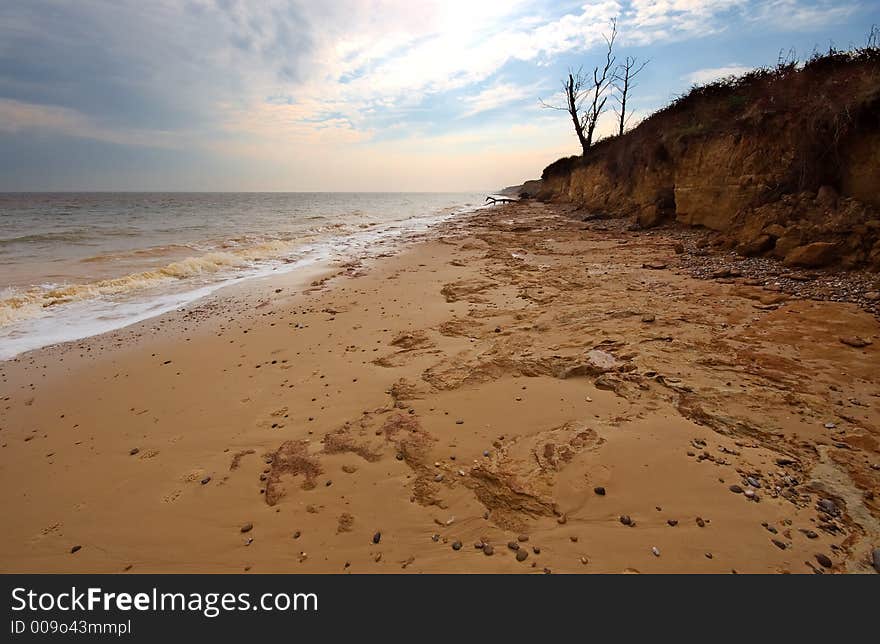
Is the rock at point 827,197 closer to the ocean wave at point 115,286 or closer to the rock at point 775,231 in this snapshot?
the rock at point 775,231

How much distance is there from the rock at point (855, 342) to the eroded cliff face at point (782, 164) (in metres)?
2.93

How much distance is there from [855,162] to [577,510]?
9.38 meters

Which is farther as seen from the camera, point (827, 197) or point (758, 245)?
point (758, 245)

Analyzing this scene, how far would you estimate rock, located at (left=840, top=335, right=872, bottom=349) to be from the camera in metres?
3.87

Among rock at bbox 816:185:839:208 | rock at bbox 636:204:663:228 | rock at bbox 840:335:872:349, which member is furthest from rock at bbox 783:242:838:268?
rock at bbox 636:204:663:228

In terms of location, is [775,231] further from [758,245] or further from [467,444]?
[467,444]

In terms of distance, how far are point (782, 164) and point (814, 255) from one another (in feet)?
11.6

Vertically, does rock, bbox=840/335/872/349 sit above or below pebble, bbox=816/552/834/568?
above

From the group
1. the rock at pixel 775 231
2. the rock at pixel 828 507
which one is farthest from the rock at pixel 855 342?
the rock at pixel 775 231

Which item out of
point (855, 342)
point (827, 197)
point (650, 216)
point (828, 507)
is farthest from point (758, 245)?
point (828, 507)

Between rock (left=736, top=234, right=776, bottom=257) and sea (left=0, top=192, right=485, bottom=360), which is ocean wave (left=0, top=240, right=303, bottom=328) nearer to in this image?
sea (left=0, top=192, right=485, bottom=360)

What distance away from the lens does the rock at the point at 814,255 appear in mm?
6062

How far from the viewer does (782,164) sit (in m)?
8.29
